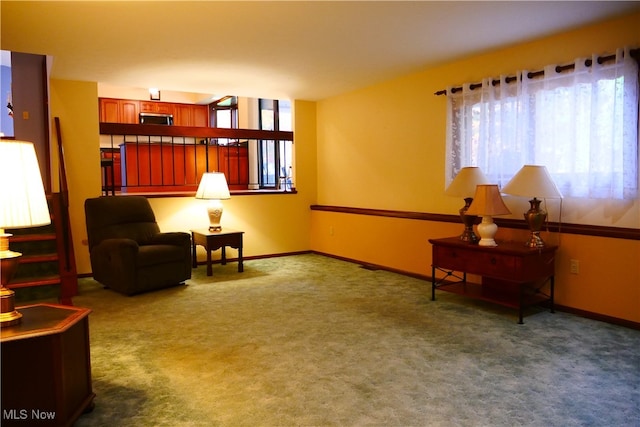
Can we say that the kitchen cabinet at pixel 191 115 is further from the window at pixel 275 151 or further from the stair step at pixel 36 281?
the stair step at pixel 36 281

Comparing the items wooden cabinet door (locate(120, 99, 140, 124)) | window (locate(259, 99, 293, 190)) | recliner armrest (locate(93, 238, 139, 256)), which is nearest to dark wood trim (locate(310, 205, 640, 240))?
window (locate(259, 99, 293, 190))

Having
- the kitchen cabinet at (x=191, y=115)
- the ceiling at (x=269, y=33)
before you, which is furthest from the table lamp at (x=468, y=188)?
the kitchen cabinet at (x=191, y=115)

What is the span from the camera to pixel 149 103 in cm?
977

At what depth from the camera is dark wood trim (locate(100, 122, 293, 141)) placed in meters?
5.41

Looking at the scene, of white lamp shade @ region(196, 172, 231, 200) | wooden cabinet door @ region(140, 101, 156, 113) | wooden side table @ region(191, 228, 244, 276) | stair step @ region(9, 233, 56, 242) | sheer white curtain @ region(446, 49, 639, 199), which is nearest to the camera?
sheer white curtain @ region(446, 49, 639, 199)

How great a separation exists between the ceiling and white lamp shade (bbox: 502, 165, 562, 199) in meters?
1.12

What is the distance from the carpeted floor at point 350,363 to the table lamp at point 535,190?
2.24 feet

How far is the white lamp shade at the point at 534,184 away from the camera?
341cm

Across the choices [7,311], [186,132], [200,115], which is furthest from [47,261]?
[200,115]

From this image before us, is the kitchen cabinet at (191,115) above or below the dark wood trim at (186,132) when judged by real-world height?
above

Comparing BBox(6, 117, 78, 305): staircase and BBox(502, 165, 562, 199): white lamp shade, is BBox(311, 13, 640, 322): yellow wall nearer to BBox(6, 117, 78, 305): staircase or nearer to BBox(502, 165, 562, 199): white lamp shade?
BBox(502, 165, 562, 199): white lamp shade

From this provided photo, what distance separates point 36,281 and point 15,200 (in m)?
2.15

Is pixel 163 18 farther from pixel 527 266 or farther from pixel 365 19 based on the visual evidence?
pixel 527 266

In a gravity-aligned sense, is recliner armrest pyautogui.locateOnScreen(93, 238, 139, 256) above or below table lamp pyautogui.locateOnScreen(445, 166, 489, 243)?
below
